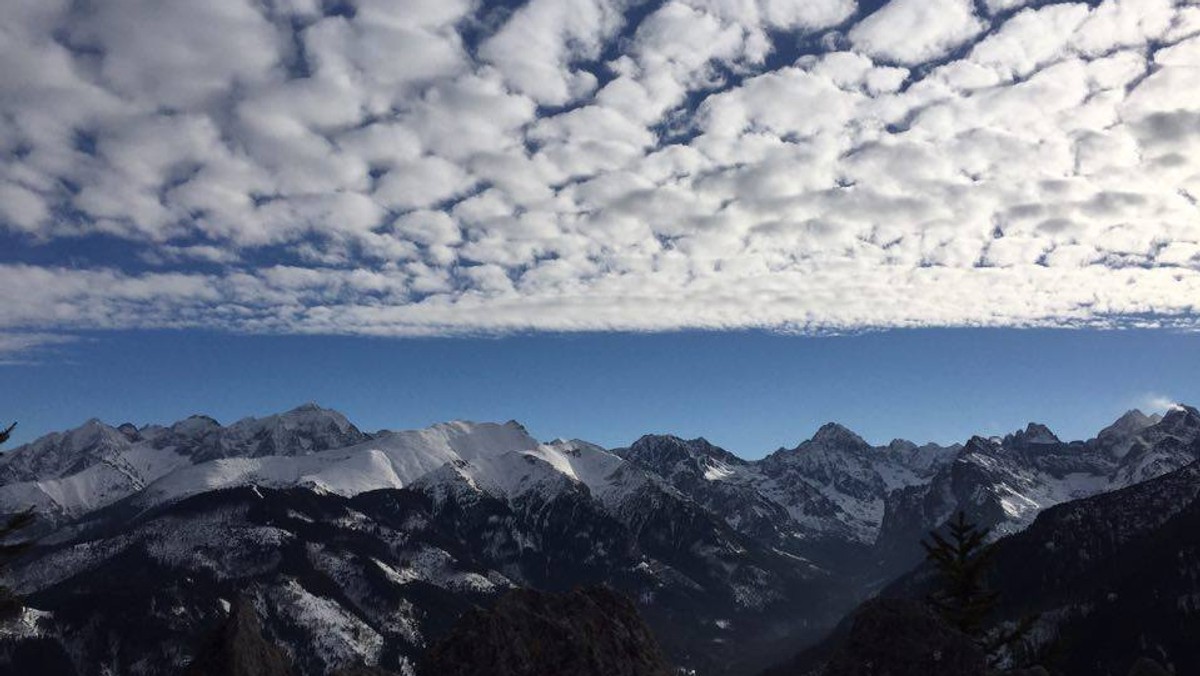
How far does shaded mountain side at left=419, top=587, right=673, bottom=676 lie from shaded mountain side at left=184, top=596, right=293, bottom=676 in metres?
7.28

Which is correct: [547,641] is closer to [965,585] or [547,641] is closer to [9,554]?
[965,585]

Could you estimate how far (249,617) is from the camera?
3164cm

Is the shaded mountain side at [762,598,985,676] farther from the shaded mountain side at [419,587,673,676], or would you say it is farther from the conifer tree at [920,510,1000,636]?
the conifer tree at [920,510,1000,636]

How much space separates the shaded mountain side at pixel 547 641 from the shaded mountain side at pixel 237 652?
286 inches

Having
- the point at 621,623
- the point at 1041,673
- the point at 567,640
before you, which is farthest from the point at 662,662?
the point at 1041,673

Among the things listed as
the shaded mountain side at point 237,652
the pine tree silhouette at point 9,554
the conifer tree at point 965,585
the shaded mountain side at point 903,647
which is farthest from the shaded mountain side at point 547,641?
the pine tree silhouette at point 9,554

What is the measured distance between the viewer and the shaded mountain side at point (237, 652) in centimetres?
3003

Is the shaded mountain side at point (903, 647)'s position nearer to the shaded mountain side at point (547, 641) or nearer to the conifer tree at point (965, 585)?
the shaded mountain side at point (547, 641)

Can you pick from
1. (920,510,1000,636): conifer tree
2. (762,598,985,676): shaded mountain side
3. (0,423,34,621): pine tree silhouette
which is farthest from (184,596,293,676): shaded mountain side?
(920,510,1000,636): conifer tree

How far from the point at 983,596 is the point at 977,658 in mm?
13917

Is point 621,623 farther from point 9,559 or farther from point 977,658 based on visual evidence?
point 9,559

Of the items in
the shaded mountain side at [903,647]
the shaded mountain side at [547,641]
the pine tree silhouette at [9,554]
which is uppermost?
the shaded mountain side at [903,647]

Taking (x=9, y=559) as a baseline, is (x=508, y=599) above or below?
above

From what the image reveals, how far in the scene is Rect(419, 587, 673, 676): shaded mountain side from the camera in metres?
28.3
